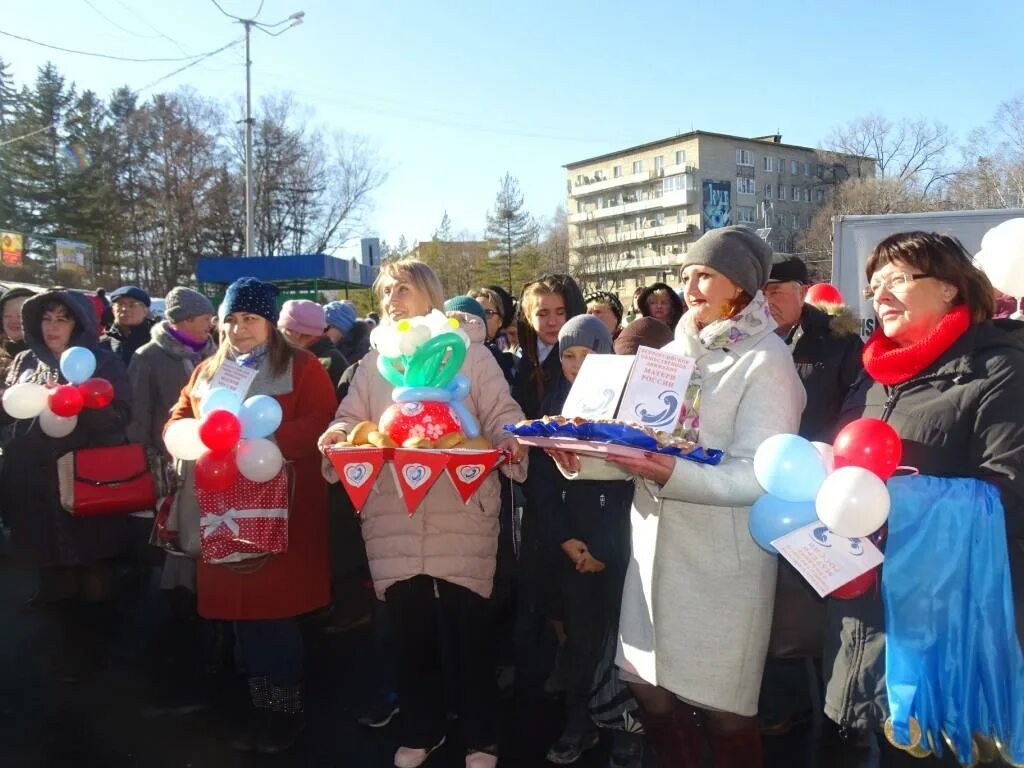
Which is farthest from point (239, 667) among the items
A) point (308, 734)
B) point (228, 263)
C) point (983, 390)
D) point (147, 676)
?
point (228, 263)

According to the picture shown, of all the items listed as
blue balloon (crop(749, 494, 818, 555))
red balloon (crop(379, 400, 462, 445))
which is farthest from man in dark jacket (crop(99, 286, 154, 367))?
blue balloon (crop(749, 494, 818, 555))

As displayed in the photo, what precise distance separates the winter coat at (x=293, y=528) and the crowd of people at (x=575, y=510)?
11mm

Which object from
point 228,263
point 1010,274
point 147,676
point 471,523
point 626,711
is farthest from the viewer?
point 228,263

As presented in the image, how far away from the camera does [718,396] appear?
224 cm

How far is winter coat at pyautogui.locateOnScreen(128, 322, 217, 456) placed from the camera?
460 cm

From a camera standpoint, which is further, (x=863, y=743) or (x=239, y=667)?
(x=239, y=667)

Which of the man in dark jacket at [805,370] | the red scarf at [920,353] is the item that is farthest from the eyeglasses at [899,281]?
the man in dark jacket at [805,370]

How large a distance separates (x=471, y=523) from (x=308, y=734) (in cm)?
145

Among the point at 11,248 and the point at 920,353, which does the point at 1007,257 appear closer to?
the point at 920,353

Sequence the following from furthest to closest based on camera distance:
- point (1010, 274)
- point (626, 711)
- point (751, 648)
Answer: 1. point (626, 711)
2. point (1010, 274)
3. point (751, 648)

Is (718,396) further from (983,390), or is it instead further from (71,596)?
(71,596)

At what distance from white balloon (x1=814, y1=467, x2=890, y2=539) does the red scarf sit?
0.37 metres

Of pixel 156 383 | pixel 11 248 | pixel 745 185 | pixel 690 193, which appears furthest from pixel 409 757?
pixel 745 185

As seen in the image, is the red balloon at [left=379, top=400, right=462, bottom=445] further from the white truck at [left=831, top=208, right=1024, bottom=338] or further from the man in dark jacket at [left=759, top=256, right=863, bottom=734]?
the white truck at [left=831, top=208, right=1024, bottom=338]
